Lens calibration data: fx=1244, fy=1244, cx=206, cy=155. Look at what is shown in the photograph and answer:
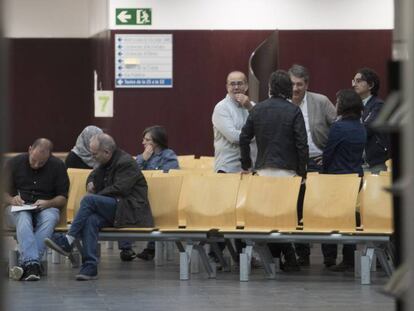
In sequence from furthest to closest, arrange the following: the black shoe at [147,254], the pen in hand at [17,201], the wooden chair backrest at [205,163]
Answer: the wooden chair backrest at [205,163]
the black shoe at [147,254]
the pen in hand at [17,201]

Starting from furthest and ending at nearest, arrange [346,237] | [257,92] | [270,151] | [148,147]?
[257,92]
[148,147]
[270,151]
[346,237]

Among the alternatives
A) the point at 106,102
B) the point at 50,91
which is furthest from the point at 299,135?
the point at 50,91

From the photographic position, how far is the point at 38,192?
11.9m

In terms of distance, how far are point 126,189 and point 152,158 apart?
2264 millimetres

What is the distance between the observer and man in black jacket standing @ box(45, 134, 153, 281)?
1145cm

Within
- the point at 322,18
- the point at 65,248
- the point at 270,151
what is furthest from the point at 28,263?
the point at 322,18

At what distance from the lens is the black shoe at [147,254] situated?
13508 millimetres

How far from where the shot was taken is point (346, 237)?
11.1 m

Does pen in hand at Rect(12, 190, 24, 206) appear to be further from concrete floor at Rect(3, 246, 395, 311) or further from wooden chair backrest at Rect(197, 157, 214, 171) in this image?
wooden chair backrest at Rect(197, 157, 214, 171)

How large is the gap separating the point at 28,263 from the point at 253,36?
8910mm

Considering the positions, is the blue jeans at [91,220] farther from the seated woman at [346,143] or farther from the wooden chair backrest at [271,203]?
the seated woman at [346,143]

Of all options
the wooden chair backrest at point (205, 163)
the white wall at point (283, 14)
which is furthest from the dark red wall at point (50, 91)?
the wooden chair backrest at point (205, 163)

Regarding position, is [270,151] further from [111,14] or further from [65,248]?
[111,14]

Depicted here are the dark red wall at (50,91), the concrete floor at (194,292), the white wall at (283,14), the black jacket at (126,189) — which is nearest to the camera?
the concrete floor at (194,292)
